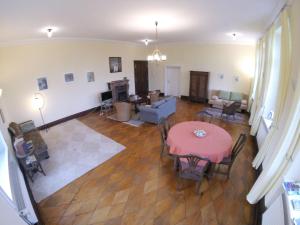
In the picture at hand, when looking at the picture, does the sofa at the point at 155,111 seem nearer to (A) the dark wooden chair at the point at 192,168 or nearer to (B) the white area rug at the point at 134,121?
(B) the white area rug at the point at 134,121

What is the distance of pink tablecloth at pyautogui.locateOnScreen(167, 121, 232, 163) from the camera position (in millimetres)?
3432

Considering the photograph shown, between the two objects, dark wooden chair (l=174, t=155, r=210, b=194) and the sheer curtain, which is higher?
the sheer curtain

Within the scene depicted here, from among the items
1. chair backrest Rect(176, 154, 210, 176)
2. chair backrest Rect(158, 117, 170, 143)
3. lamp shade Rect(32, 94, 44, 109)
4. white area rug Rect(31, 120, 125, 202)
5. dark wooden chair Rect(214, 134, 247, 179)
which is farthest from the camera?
lamp shade Rect(32, 94, 44, 109)

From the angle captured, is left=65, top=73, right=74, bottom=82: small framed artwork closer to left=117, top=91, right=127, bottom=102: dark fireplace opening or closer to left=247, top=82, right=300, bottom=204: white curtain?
left=117, top=91, right=127, bottom=102: dark fireplace opening

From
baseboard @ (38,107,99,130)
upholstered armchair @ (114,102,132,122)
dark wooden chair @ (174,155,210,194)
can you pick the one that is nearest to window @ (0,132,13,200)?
dark wooden chair @ (174,155,210,194)

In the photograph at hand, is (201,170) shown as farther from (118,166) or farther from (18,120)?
(18,120)

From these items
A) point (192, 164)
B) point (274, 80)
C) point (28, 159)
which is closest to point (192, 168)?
point (192, 164)

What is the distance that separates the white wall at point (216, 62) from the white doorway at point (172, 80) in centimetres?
31

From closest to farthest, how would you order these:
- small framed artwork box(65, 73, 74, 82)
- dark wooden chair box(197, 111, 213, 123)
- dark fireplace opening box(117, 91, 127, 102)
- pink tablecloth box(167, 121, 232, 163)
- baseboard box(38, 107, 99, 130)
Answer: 1. pink tablecloth box(167, 121, 232, 163)
2. baseboard box(38, 107, 99, 130)
3. small framed artwork box(65, 73, 74, 82)
4. dark wooden chair box(197, 111, 213, 123)
5. dark fireplace opening box(117, 91, 127, 102)

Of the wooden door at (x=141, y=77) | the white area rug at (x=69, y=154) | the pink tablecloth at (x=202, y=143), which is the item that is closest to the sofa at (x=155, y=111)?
the white area rug at (x=69, y=154)

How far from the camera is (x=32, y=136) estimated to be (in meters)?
5.43

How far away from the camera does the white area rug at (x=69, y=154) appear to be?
3986 mm

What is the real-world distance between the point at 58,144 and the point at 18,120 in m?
1.84

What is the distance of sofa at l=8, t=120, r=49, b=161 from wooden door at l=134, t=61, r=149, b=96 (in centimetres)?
656
